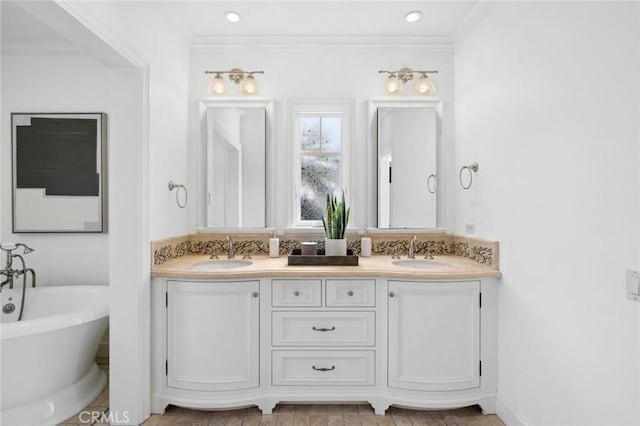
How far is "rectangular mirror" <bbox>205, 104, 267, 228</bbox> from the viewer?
9.04ft

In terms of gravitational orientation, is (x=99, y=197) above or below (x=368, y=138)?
below

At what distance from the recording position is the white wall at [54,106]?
2.76 m

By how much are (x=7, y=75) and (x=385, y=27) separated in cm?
293

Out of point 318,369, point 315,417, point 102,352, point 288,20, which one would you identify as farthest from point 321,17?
point 102,352

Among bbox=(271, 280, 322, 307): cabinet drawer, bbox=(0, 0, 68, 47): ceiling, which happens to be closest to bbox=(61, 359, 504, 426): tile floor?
bbox=(271, 280, 322, 307): cabinet drawer

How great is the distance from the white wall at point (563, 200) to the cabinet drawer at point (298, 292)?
3.60ft

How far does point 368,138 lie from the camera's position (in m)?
2.75

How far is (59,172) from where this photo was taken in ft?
9.15

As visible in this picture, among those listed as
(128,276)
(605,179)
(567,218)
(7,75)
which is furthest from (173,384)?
(7,75)

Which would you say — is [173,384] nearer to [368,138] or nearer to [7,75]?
[368,138]

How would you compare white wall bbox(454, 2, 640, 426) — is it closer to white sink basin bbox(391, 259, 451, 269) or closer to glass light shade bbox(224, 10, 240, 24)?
white sink basin bbox(391, 259, 451, 269)

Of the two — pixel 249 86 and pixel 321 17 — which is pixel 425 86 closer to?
pixel 321 17

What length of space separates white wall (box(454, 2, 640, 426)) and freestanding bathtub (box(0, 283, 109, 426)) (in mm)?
2466

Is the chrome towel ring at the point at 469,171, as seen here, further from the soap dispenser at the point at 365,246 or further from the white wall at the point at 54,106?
the white wall at the point at 54,106
